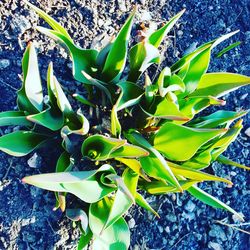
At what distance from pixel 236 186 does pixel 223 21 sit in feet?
2.16

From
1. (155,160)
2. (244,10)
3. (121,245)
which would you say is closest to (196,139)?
(155,160)

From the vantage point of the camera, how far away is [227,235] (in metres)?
1.93

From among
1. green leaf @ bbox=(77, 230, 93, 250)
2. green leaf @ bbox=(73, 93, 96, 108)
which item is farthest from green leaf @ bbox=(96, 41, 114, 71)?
green leaf @ bbox=(77, 230, 93, 250)

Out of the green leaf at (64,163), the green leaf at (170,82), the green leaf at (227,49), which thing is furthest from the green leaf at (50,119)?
the green leaf at (227,49)

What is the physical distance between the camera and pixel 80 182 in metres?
1.48

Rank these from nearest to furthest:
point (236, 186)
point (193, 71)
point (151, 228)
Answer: point (193, 71), point (151, 228), point (236, 186)

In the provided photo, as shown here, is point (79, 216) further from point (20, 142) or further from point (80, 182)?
point (20, 142)

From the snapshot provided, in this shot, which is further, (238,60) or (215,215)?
(238,60)

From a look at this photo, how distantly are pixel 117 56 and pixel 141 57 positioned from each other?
8cm

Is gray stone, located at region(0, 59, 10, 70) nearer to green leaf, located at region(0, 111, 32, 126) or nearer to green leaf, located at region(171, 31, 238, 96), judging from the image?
green leaf, located at region(0, 111, 32, 126)

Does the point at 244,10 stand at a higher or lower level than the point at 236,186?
higher

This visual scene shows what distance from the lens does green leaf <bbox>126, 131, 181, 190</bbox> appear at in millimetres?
1485

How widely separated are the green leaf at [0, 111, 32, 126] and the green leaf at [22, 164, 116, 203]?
257 millimetres

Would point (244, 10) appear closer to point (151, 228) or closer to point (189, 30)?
point (189, 30)
